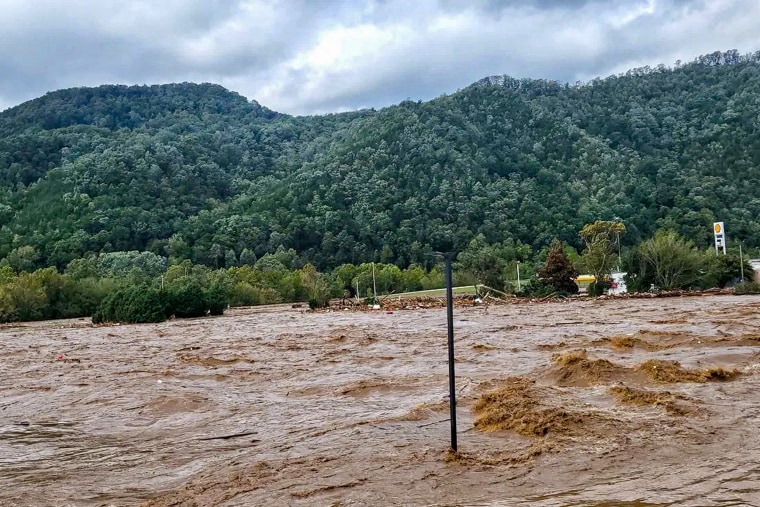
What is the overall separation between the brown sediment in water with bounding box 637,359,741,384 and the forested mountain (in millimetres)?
87096

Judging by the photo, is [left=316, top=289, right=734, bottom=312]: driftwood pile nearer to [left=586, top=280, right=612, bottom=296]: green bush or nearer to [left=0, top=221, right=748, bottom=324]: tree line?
[left=586, top=280, right=612, bottom=296]: green bush

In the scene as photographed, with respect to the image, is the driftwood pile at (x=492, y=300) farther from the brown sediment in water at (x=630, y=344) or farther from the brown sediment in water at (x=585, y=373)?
the brown sediment in water at (x=585, y=373)

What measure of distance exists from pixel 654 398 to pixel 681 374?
2574 millimetres

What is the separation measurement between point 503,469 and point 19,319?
6042cm

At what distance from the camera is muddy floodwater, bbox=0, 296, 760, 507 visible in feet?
21.7

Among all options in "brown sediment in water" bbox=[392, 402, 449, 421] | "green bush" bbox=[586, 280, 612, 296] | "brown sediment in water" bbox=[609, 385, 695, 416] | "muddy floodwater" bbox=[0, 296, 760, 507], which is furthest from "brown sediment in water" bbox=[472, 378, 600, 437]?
"green bush" bbox=[586, 280, 612, 296]

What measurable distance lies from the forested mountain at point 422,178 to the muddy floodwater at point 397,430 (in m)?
84.1

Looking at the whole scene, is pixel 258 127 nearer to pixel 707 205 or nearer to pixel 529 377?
pixel 707 205

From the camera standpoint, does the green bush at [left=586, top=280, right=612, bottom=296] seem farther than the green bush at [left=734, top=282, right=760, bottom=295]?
Yes

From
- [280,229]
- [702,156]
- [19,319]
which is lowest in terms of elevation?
[19,319]

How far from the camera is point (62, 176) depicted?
115812mm

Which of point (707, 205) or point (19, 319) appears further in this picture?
point (707, 205)

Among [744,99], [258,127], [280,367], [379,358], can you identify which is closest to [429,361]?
[379,358]

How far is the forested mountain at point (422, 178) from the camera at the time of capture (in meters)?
104
